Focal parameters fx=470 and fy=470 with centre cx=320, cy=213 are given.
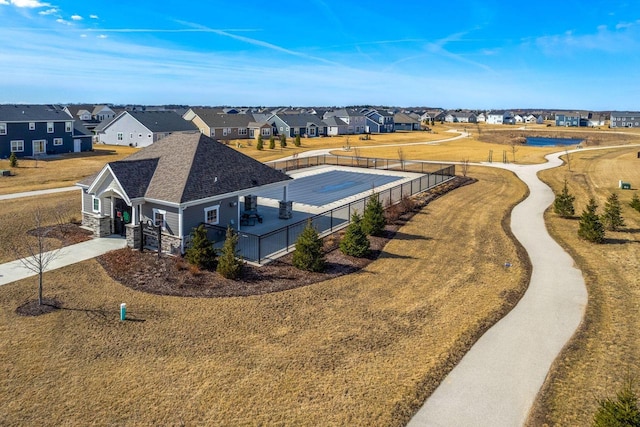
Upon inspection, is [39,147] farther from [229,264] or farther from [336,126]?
[336,126]

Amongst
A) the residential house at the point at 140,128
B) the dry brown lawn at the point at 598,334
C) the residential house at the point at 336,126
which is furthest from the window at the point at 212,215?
the residential house at the point at 336,126

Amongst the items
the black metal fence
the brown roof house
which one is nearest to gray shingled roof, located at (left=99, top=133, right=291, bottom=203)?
the brown roof house

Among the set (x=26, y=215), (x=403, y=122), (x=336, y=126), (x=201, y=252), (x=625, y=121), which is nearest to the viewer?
(x=201, y=252)

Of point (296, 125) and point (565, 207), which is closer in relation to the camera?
point (565, 207)

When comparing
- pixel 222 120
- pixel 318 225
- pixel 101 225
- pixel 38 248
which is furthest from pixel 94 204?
pixel 222 120

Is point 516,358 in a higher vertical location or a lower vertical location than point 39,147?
lower

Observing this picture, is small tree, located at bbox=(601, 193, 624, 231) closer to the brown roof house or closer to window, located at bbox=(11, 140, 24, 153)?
the brown roof house

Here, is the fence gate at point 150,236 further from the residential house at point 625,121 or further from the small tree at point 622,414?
the residential house at point 625,121
